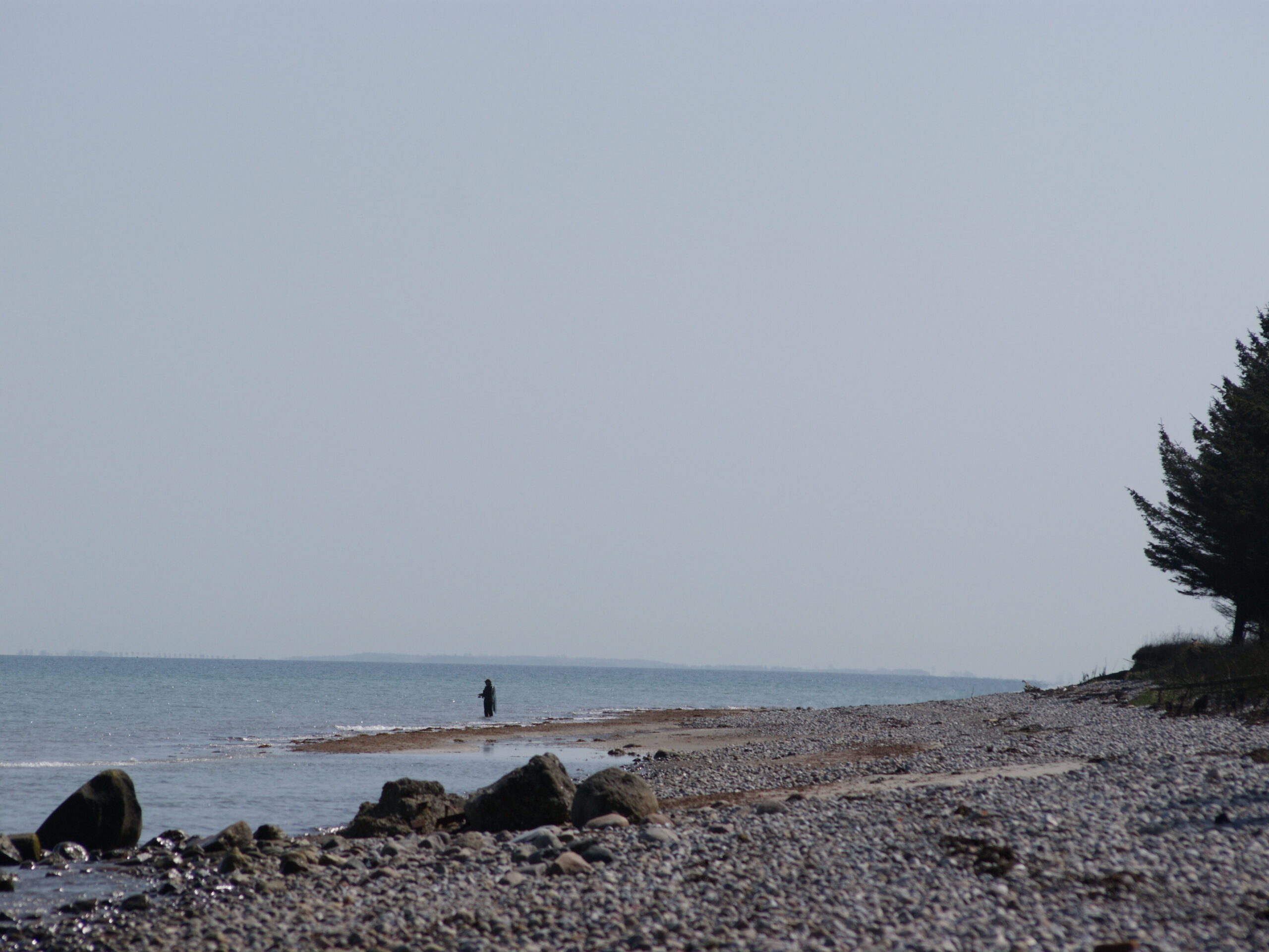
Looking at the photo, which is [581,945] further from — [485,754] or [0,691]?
[0,691]

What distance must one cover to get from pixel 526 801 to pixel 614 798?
184 cm

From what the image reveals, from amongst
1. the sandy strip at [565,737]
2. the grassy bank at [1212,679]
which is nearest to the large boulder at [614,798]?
the grassy bank at [1212,679]

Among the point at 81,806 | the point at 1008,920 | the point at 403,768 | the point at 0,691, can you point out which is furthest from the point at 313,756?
the point at 0,691

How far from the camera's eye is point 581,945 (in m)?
9.28

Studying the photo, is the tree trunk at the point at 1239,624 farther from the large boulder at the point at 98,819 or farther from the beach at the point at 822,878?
the large boulder at the point at 98,819

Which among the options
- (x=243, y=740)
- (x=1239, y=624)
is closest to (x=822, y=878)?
(x=243, y=740)

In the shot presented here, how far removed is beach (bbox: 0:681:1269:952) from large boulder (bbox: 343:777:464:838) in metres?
0.72

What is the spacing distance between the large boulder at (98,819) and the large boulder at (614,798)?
6928 millimetres

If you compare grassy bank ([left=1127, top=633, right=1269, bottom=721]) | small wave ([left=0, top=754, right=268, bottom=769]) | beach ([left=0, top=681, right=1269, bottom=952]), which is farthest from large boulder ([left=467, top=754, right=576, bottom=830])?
small wave ([left=0, top=754, right=268, bottom=769])

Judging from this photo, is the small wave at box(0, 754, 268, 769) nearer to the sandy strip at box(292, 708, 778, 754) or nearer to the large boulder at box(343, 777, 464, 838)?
the sandy strip at box(292, 708, 778, 754)

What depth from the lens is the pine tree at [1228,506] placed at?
114ft

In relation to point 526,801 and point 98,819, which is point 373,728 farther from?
point 526,801

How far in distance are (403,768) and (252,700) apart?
157ft

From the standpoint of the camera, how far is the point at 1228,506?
1483 inches
